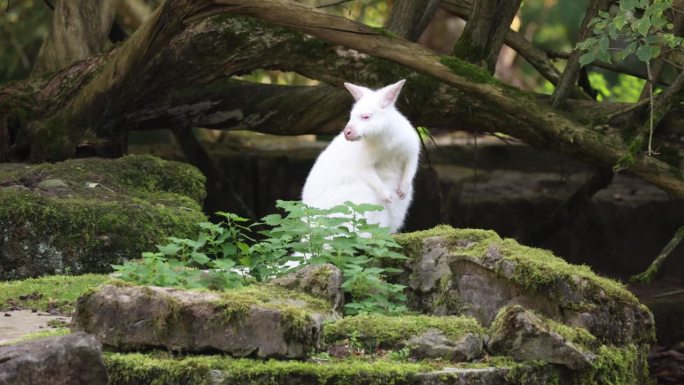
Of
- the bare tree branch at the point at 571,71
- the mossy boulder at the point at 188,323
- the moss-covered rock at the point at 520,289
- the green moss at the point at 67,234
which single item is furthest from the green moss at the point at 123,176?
the mossy boulder at the point at 188,323

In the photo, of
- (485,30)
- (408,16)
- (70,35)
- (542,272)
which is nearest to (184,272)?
(542,272)

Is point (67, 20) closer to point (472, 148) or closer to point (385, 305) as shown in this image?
point (472, 148)

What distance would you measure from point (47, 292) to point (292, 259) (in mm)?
1677

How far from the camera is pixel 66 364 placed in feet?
13.6

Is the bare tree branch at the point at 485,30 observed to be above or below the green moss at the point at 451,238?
above

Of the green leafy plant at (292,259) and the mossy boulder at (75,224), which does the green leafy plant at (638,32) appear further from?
the mossy boulder at (75,224)

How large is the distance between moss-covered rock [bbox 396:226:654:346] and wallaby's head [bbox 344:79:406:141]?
7.67 feet

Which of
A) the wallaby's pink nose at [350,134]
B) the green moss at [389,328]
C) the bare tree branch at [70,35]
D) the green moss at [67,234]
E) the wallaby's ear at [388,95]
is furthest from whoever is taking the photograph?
the bare tree branch at [70,35]

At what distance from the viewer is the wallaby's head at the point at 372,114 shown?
859 centimetres

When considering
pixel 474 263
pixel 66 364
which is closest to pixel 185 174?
pixel 474 263

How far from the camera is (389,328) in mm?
5305

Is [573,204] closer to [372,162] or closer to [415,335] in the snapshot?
[372,162]

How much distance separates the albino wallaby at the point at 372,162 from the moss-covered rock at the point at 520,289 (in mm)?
2182

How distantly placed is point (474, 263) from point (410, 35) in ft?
18.6
